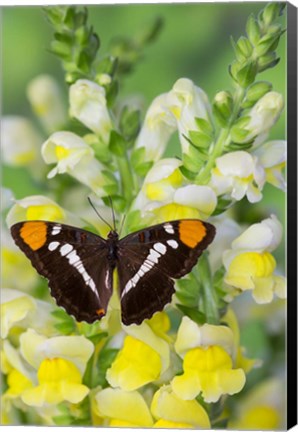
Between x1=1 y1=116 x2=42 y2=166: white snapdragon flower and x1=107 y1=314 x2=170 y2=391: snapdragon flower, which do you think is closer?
x1=107 y1=314 x2=170 y2=391: snapdragon flower

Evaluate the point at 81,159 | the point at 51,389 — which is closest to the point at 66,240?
the point at 81,159

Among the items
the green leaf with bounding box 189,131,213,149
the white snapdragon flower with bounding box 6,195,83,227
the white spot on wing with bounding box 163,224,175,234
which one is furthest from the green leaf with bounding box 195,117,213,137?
the white snapdragon flower with bounding box 6,195,83,227

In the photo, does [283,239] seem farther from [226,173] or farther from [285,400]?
[285,400]

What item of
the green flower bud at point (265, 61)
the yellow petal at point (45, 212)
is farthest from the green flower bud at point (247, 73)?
the yellow petal at point (45, 212)

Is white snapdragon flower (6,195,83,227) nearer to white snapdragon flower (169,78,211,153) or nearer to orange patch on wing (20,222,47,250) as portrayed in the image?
orange patch on wing (20,222,47,250)

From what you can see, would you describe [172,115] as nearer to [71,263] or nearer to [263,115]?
[263,115]

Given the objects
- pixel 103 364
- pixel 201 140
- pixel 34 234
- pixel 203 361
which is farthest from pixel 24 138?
pixel 203 361
